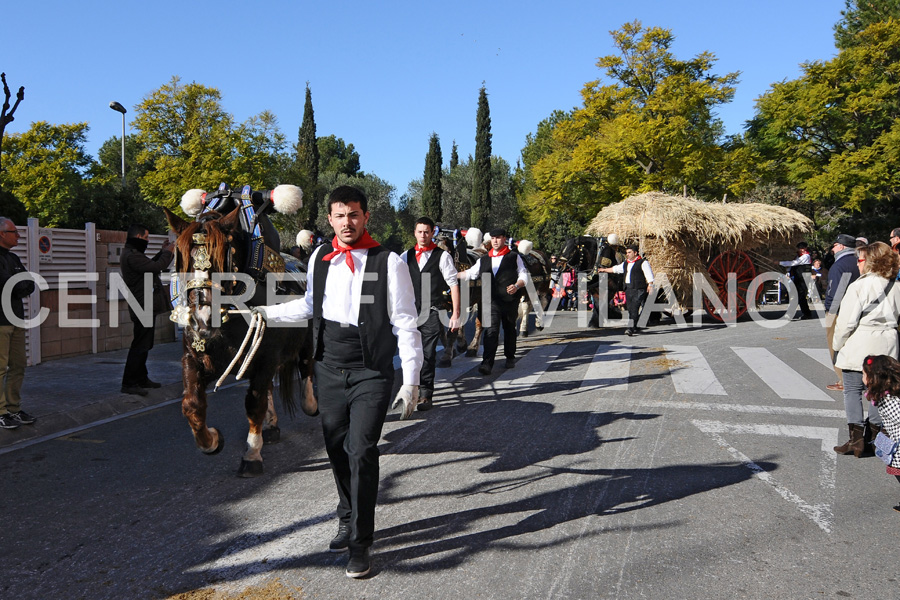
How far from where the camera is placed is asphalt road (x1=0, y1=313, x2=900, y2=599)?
3.30 metres

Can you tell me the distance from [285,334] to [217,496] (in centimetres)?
136

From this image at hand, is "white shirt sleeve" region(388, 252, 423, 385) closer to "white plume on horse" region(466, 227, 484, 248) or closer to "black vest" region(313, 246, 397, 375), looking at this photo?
"black vest" region(313, 246, 397, 375)

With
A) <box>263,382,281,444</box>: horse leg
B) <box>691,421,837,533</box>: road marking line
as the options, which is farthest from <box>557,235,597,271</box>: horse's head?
<box>263,382,281,444</box>: horse leg

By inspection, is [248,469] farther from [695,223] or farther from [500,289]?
[695,223]

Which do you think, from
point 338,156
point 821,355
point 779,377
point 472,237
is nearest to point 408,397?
point 779,377

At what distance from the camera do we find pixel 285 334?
17.4ft

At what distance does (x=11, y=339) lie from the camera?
6.05m

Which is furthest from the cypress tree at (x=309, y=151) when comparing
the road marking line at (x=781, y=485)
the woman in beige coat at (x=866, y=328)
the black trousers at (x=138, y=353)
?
the woman in beige coat at (x=866, y=328)

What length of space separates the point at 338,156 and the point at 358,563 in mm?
98177

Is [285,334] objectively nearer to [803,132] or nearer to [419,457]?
[419,457]

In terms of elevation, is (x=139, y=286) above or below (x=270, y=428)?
above

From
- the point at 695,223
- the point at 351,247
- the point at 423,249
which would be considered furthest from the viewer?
the point at 695,223

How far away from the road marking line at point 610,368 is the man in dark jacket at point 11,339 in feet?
20.6

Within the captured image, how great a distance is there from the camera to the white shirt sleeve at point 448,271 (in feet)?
25.0
